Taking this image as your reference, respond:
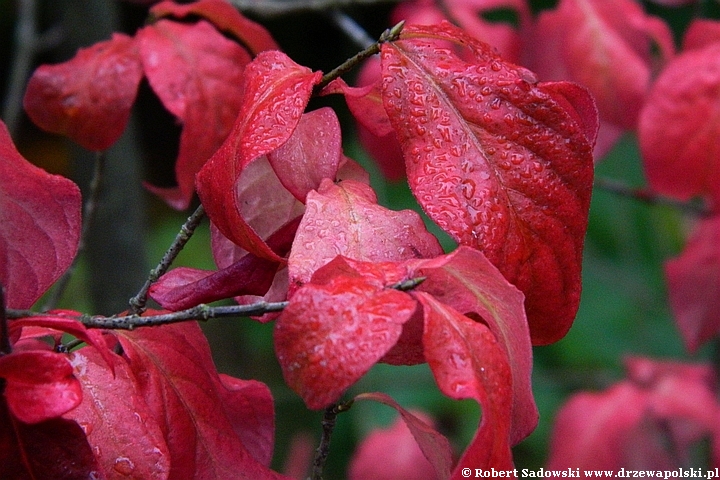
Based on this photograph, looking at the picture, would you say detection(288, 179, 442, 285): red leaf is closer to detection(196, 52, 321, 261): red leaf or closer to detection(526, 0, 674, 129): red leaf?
detection(196, 52, 321, 261): red leaf

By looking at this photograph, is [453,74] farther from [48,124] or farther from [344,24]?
[344,24]

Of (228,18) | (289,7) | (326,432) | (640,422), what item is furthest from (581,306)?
(326,432)

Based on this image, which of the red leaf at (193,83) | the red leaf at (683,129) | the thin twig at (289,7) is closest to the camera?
the red leaf at (193,83)

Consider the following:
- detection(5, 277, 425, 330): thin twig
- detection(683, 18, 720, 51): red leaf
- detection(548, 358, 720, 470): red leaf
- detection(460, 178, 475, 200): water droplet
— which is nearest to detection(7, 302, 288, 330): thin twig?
A: detection(5, 277, 425, 330): thin twig

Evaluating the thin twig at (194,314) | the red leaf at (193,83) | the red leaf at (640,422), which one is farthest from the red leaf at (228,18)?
the red leaf at (640,422)

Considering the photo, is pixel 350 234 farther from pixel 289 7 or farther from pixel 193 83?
pixel 289 7

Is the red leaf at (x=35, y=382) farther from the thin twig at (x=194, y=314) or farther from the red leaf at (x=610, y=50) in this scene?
the red leaf at (x=610, y=50)

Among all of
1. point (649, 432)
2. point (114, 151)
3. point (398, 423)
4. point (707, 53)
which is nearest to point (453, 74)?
point (707, 53)
